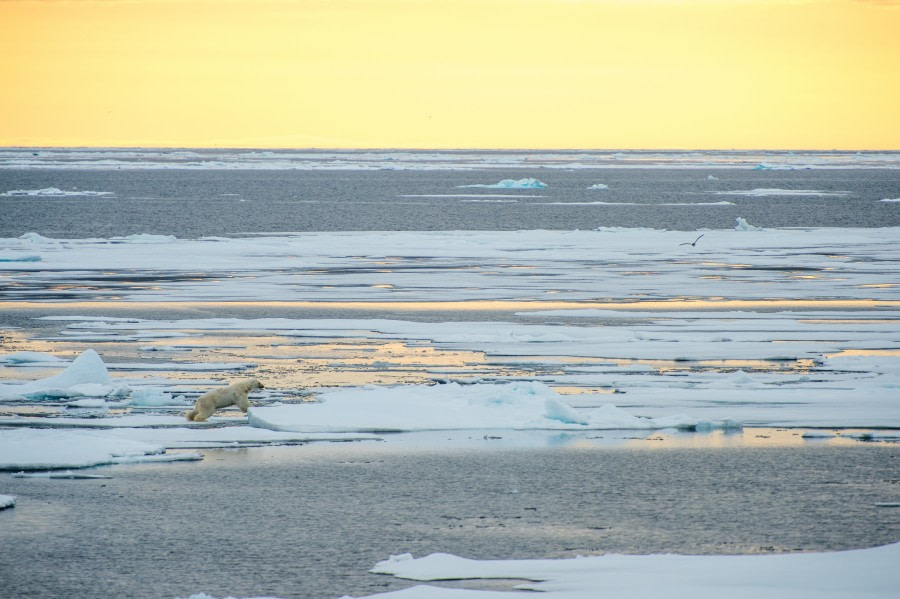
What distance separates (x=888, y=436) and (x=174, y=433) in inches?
207

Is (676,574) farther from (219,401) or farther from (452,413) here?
(219,401)

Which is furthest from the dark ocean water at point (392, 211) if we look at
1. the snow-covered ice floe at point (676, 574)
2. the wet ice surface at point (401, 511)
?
the snow-covered ice floe at point (676, 574)

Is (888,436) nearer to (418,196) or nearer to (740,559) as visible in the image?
(740,559)

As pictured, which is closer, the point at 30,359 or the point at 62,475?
the point at 62,475

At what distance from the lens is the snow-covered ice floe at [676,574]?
5883 millimetres

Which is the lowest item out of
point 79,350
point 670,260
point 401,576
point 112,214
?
point 401,576

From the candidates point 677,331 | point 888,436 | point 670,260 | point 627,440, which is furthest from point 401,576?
point 670,260

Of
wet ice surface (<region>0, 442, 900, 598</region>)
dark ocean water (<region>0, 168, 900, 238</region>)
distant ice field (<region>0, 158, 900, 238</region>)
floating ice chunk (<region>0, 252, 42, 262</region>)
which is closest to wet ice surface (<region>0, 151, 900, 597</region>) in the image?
wet ice surface (<region>0, 442, 900, 598</region>)

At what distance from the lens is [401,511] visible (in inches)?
293

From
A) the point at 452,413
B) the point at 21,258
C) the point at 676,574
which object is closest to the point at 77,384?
the point at 452,413

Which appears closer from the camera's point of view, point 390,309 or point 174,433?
point 174,433

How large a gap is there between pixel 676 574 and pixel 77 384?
6411 mm

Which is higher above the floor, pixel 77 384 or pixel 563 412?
pixel 77 384

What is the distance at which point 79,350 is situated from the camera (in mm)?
13328
